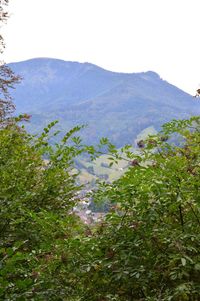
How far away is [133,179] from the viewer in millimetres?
4285

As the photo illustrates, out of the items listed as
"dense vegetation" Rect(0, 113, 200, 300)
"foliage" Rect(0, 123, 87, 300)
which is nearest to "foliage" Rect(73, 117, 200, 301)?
"dense vegetation" Rect(0, 113, 200, 300)

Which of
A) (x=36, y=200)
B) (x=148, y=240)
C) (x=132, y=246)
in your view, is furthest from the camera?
(x=36, y=200)

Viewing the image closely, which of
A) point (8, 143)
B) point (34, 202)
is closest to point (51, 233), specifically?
point (34, 202)

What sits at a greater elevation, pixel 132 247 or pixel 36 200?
pixel 36 200

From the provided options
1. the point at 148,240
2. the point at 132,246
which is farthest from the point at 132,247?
the point at 148,240

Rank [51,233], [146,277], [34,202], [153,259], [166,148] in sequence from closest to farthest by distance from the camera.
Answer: [146,277] < [153,259] < [51,233] < [166,148] < [34,202]

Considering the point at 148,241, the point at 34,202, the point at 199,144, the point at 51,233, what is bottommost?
the point at 148,241

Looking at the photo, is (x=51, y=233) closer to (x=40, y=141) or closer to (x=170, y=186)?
(x=170, y=186)

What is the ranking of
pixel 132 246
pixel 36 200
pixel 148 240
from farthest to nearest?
pixel 36 200
pixel 148 240
pixel 132 246

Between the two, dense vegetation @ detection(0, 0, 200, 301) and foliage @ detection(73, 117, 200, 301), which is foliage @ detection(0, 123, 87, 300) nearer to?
dense vegetation @ detection(0, 0, 200, 301)

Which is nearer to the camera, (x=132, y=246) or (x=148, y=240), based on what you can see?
(x=132, y=246)

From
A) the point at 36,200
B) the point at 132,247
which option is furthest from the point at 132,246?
the point at 36,200

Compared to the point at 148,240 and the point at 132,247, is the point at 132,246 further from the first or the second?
the point at 148,240

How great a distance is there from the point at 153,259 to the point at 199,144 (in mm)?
1691
